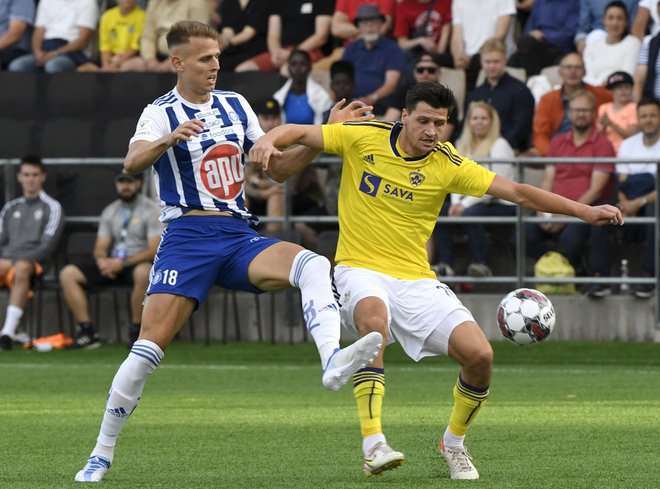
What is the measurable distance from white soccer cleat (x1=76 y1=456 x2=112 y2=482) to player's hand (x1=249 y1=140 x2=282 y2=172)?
1641 millimetres

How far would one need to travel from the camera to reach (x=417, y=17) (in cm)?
1730

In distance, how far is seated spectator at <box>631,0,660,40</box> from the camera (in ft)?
53.1

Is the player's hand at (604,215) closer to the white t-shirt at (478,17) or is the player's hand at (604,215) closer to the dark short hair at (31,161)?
the dark short hair at (31,161)

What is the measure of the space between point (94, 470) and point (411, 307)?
1783 mm

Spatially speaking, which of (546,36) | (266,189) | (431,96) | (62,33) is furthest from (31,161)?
(431,96)

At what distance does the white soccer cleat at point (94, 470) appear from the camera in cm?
697

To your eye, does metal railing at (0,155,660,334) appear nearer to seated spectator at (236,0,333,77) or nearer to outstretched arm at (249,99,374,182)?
seated spectator at (236,0,333,77)

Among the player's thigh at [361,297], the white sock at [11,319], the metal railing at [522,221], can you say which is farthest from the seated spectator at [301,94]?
the player's thigh at [361,297]

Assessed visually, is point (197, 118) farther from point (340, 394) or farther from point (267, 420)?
point (340, 394)

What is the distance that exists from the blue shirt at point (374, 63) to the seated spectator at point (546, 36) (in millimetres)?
1358

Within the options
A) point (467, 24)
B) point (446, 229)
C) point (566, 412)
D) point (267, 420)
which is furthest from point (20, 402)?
point (467, 24)

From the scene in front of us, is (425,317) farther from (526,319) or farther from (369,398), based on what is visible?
(526,319)

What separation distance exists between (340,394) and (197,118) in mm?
4838

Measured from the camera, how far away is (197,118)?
23.5 feet
